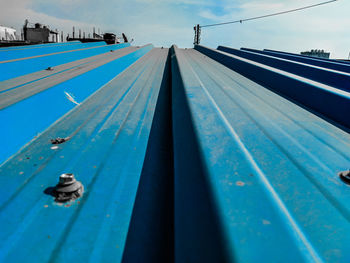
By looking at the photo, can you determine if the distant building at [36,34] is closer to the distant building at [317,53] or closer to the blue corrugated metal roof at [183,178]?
the blue corrugated metal roof at [183,178]

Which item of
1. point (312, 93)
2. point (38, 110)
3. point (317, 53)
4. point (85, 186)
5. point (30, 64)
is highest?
point (317, 53)

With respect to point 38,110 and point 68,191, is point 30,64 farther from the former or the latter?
point 68,191

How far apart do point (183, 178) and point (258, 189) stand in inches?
11.0

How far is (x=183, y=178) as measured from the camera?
0.81m

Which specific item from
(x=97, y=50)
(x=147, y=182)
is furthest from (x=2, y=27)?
(x=147, y=182)

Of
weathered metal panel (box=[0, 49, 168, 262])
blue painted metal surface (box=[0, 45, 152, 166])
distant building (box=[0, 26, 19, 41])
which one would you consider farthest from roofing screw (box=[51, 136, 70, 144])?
distant building (box=[0, 26, 19, 41])

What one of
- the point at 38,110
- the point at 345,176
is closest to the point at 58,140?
the point at 38,110

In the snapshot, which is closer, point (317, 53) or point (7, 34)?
point (317, 53)

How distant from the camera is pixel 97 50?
467cm

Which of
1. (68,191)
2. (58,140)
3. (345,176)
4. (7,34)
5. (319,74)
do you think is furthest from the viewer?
(7,34)

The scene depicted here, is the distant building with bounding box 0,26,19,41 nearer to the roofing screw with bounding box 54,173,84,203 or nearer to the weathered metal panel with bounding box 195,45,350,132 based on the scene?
the weathered metal panel with bounding box 195,45,350,132

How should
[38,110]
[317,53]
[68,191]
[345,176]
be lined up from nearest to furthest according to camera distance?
[345,176]
[68,191]
[38,110]
[317,53]

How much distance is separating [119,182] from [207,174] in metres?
0.47

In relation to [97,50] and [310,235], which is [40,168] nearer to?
[310,235]
